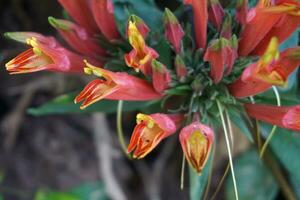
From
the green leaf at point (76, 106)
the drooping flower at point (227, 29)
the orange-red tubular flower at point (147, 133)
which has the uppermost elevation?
the drooping flower at point (227, 29)

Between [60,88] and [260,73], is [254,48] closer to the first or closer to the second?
[260,73]

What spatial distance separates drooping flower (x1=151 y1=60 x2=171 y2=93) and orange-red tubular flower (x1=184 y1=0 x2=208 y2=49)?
0.27 ft

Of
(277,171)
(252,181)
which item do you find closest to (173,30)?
(277,171)

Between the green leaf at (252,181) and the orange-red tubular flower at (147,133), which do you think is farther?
the green leaf at (252,181)

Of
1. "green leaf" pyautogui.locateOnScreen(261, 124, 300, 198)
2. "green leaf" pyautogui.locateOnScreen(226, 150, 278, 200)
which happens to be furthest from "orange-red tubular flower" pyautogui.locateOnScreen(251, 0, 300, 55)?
"green leaf" pyautogui.locateOnScreen(226, 150, 278, 200)

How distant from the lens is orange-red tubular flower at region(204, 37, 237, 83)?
2.67 ft

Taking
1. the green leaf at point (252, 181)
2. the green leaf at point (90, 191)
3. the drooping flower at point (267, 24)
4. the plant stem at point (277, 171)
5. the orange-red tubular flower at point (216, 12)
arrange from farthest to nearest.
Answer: the green leaf at point (90, 191) → the green leaf at point (252, 181) → the plant stem at point (277, 171) → the orange-red tubular flower at point (216, 12) → the drooping flower at point (267, 24)

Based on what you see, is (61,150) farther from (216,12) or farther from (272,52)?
(272,52)

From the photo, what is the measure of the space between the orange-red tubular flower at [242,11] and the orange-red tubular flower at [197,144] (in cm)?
18

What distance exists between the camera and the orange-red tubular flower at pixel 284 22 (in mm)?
763

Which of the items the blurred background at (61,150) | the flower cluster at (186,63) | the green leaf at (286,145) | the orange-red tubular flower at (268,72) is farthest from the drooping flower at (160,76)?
the blurred background at (61,150)

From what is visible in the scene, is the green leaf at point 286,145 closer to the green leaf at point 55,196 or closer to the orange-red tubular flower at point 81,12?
the orange-red tubular flower at point 81,12

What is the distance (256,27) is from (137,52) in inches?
7.1

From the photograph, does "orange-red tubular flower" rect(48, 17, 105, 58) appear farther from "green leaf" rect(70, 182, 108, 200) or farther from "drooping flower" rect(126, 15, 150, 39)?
"green leaf" rect(70, 182, 108, 200)
